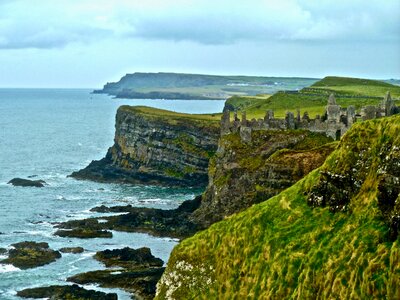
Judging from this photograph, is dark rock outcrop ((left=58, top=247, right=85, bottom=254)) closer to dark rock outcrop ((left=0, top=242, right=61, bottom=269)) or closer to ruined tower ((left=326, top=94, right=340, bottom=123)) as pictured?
dark rock outcrop ((left=0, top=242, right=61, bottom=269))

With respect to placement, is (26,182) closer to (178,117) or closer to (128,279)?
(178,117)

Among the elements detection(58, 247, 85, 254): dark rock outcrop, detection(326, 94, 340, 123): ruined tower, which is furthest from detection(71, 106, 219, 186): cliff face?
detection(58, 247, 85, 254): dark rock outcrop

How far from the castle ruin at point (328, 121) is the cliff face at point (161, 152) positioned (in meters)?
41.5

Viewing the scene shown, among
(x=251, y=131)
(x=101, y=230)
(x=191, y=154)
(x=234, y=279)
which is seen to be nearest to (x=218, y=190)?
(x=251, y=131)

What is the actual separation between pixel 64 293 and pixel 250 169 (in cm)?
3656

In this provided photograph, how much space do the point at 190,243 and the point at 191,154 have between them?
11362 cm

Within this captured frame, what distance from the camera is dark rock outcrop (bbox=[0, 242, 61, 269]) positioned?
9194 cm

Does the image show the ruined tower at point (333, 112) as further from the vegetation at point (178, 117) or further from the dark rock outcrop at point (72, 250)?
the vegetation at point (178, 117)

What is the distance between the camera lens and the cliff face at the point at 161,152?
534 feet

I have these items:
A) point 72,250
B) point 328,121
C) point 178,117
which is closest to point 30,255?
point 72,250

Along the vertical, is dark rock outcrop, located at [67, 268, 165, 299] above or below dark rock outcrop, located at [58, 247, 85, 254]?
above

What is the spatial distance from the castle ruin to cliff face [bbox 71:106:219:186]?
1632 inches

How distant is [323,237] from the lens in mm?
41469

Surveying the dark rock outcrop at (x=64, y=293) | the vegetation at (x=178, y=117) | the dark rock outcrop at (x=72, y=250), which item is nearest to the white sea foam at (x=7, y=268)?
the dark rock outcrop at (x=72, y=250)
